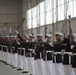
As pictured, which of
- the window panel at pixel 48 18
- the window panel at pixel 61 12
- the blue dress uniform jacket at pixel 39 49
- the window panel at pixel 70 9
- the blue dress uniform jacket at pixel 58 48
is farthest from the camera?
the window panel at pixel 48 18

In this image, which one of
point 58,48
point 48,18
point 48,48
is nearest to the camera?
point 58,48

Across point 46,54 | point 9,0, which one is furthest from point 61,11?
point 9,0

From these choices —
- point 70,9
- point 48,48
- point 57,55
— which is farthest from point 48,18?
point 57,55

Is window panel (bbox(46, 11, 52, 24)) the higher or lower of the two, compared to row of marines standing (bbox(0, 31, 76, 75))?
higher

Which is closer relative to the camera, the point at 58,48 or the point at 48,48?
the point at 58,48

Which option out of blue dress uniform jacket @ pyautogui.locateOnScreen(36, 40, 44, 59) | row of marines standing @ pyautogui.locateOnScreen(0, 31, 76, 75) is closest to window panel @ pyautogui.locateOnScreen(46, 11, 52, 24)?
row of marines standing @ pyautogui.locateOnScreen(0, 31, 76, 75)

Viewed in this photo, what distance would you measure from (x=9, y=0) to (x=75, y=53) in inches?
1113

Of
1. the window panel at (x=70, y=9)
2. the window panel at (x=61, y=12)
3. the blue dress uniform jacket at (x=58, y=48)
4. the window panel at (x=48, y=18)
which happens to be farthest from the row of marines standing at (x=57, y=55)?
the window panel at (x=48, y=18)

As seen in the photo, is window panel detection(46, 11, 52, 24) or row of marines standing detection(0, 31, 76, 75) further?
window panel detection(46, 11, 52, 24)

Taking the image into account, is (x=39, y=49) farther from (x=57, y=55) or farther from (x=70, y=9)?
(x=70, y=9)

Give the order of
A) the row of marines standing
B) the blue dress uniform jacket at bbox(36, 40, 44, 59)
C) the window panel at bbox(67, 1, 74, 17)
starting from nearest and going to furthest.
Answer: the row of marines standing < the blue dress uniform jacket at bbox(36, 40, 44, 59) < the window panel at bbox(67, 1, 74, 17)

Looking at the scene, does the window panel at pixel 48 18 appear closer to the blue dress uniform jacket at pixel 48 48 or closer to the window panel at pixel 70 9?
the window panel at pixel 70 9

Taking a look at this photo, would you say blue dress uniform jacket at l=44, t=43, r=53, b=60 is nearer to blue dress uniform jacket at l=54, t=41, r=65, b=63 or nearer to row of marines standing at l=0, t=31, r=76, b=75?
row of marines standing at l=0, t=31, r=76, b=75

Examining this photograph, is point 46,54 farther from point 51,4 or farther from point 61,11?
point 51,4
